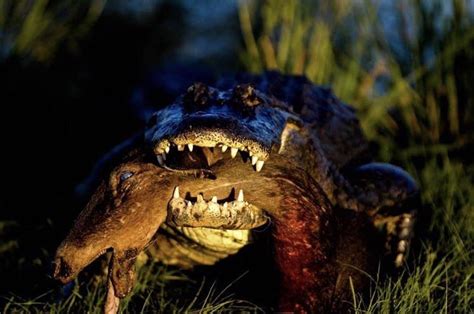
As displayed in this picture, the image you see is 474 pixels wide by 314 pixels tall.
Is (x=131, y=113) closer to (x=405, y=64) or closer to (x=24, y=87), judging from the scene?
(x=24, y=87)

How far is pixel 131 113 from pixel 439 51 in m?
2.37

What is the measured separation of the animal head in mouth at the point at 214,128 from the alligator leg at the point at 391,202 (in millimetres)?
667

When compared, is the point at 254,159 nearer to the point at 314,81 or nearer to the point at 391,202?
the point at 391,202

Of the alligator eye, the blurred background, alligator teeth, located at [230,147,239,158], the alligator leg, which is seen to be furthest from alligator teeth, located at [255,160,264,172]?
the blurred background

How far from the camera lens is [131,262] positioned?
2.67 metres

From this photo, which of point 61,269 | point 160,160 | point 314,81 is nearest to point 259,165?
point 160,160

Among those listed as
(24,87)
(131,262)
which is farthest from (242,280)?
(24,87)

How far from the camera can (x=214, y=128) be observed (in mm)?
2467

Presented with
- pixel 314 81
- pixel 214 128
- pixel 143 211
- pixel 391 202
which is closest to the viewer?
pixel 214 128

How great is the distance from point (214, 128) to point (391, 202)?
A: 1.37 meters

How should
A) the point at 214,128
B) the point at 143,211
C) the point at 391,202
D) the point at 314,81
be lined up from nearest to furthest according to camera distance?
the point at 214,128
the point at 143,211
the point at 391,202
the point at 314,81

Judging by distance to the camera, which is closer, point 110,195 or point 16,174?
point 110,195

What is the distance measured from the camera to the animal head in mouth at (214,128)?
247 centimetres

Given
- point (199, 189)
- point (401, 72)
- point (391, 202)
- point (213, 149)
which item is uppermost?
point (213, 149)
